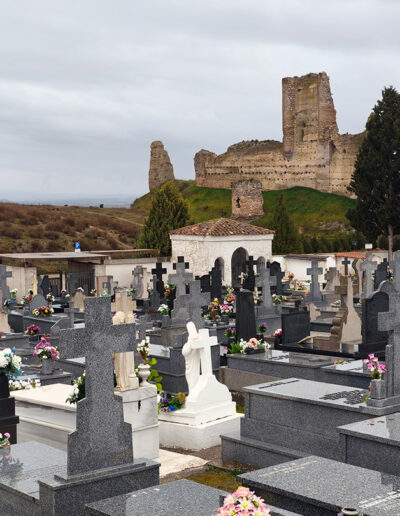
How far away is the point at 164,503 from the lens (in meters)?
5.95

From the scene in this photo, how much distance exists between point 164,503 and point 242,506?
4.15ft

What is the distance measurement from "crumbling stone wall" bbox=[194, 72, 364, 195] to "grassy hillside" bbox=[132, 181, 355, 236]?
153 cm

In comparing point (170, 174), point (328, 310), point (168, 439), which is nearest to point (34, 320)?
point (328, 310)

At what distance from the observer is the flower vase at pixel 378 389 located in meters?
8.73

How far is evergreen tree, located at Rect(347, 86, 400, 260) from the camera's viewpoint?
4356 cm

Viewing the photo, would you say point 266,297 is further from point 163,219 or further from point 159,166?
point 159,166

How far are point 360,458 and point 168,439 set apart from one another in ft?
11.7

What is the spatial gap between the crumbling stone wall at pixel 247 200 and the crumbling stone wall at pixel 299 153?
12.2 meters

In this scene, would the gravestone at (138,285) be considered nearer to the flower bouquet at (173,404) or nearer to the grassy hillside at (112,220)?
the flower bouquet at (173,404)

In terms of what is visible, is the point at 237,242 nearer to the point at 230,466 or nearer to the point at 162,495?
the point at 230,466

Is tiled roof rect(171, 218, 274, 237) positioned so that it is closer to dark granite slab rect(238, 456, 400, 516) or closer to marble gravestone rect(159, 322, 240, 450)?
marble gravestone rect(159, 322, 240, 450)

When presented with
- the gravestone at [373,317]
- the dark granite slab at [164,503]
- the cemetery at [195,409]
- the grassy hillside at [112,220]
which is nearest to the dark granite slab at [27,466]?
the cemetery at [195,409]

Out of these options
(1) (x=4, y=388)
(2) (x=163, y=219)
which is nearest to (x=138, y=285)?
(2) (x=163, y=219)

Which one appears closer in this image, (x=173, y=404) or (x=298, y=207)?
(x=173, y=404)
